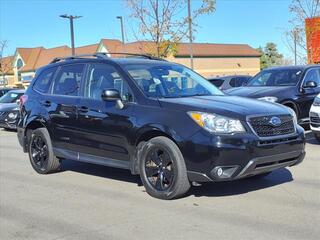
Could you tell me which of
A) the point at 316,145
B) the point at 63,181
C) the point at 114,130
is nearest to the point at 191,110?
the point at 114,130

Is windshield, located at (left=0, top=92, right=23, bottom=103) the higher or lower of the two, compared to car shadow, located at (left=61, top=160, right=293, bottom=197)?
higher

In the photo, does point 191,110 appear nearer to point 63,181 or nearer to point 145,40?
point 63,181

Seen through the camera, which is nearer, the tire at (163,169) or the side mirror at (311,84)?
the tire at (163,169)

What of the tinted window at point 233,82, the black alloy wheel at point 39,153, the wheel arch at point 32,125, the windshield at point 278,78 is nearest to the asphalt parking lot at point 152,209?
the black alloy wheel at point 39,153

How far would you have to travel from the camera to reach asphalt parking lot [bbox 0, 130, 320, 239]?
16.6 feet

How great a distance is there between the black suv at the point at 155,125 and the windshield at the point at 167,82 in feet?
0.05

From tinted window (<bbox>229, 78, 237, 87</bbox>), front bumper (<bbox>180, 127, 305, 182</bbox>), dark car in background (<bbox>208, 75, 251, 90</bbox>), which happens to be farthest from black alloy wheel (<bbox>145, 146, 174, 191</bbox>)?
tinted window (<bbox>229, 78, 237, 87</bbox>)

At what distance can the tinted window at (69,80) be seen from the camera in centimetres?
765

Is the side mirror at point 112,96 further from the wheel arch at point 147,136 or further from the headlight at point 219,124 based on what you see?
the headlight at point 219,124

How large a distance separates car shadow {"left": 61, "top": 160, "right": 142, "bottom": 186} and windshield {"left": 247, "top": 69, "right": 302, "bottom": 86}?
553 centimetres

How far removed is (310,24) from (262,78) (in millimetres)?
12334

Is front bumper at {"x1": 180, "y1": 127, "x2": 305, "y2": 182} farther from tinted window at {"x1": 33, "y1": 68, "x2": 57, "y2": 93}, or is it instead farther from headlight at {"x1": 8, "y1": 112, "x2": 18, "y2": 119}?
headlight at {"x1": 8, "y1": 112, "x2": 18, "y2": 119}

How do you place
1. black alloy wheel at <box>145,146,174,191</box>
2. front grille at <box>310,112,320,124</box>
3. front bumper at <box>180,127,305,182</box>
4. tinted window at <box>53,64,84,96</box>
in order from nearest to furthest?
front bumper at <box>180,127,305,182</box>, black alloy wheel at <box>145,146,174,191</box>, tinted window at <box>53,64,84,96</box>, front grille at <box>310,112,320,124</box>

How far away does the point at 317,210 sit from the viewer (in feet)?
18.3
